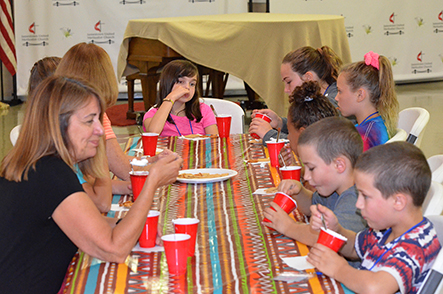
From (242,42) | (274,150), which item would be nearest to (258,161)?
(274,150)

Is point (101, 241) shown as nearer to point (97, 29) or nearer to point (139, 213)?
point (139, 213)

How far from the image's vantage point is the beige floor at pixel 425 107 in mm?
5801

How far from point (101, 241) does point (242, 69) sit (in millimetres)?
4550

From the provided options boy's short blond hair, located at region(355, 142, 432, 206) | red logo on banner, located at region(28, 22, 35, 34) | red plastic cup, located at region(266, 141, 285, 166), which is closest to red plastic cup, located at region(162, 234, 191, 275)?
boy's short blond hair, located at region(355, 142, 432, 206)

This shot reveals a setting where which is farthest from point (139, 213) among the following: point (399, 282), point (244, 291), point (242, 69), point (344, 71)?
point (242, 69)

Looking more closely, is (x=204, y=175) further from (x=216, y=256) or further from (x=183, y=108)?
(x=183, y=108)

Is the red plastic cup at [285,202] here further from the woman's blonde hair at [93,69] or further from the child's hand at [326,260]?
the woman's blonde hair at [93,69]

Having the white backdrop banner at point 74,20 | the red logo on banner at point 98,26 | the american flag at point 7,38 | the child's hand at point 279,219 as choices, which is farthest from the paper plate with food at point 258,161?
the red logo on banner at point 98,26

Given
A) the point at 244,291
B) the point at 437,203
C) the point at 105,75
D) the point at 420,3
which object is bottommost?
the point at 244,291

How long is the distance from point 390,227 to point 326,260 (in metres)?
0.27

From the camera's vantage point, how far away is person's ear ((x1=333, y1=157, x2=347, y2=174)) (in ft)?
6.15

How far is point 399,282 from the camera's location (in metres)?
1.37

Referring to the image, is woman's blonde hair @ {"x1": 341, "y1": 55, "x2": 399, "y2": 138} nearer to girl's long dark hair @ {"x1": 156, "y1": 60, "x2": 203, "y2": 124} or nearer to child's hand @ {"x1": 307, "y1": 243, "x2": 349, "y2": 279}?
girl's long dark hair @ {"x1": 156, "y1": 60, "x2": 203, "y2": 124}

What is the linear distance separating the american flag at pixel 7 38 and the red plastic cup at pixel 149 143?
6.01 m
